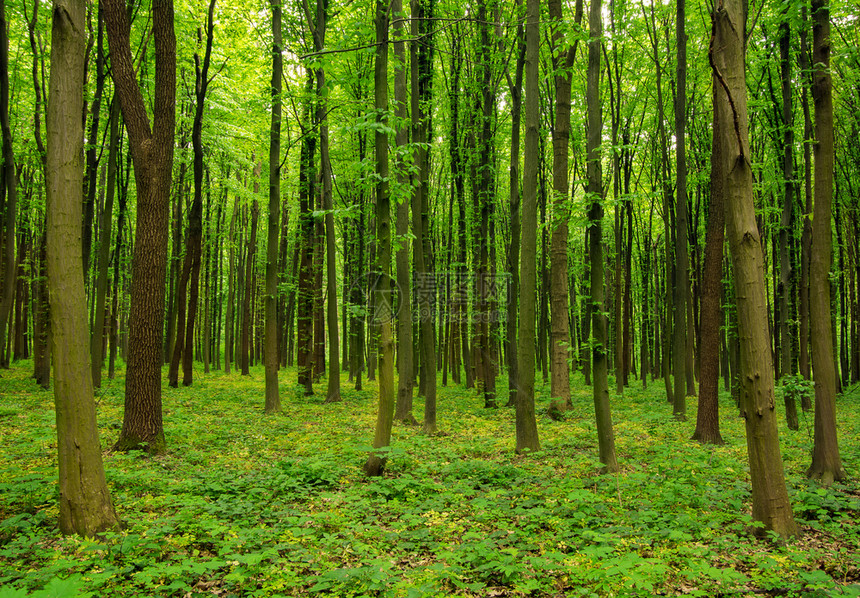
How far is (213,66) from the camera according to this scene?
52.4 feet

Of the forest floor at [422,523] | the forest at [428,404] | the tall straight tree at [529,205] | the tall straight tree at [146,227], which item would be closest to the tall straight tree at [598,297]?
the forest at [428,404]

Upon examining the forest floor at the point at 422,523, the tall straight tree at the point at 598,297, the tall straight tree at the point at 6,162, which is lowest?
the forest floor at the point at 422,523

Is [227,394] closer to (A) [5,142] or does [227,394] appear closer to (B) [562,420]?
(A) [5,142]

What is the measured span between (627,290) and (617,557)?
1656cm

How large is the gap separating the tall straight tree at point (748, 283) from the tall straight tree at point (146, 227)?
773 centimetres

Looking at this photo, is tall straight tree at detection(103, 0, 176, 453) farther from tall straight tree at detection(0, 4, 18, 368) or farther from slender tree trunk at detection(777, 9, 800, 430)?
slender tree trunk at detection(777, 9, 800, 430)

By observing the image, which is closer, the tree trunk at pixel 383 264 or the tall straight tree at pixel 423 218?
the tree trunk at pixel 383 264

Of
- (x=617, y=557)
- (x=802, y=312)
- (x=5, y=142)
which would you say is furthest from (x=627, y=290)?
(x=5, y=142)

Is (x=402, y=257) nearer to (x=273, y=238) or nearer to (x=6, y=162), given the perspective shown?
Answer: (x=273, y=238)

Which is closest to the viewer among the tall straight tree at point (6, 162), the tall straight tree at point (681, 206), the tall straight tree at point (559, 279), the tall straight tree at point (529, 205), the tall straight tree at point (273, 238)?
the tall straight tree at point (529, 205)

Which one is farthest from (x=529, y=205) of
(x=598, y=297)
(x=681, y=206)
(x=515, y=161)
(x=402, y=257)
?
(x=515, y=161)

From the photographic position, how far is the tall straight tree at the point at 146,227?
7305mm

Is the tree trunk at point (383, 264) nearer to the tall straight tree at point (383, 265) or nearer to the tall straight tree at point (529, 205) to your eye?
the tall straight tree at point (383, 265)

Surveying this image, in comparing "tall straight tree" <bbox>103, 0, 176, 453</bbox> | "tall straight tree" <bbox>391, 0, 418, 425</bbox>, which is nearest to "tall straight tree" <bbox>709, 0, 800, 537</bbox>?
"tall straight tree" <bbox>391, 0, 418, 425</bbox>
